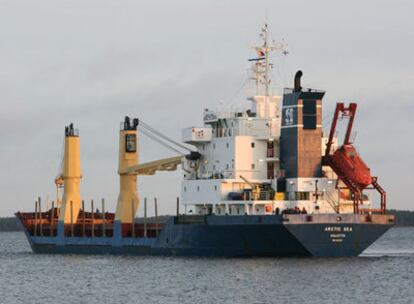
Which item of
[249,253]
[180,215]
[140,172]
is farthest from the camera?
[140,172]

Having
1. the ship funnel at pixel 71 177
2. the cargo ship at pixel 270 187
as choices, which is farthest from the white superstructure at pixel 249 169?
the ship funnel at pixel 71 177

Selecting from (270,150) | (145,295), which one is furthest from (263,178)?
(145,295)

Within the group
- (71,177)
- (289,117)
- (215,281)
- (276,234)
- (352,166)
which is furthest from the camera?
(71,177)

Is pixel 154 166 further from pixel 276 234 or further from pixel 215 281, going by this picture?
pixel 215 281

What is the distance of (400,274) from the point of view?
64.2 m

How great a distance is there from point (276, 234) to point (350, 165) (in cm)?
543

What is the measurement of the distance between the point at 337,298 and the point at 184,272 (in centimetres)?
1270

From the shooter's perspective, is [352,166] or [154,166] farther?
[154,166]

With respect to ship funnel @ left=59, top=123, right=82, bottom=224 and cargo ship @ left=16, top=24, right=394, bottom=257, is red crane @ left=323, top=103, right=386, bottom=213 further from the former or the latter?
ship funnel @ left=59, top=123, right=82, bottom=224

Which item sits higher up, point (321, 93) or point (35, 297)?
point (321, 93)

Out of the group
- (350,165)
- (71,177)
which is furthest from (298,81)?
(71,177)

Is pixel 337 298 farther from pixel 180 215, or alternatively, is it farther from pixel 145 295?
pixel 180 215

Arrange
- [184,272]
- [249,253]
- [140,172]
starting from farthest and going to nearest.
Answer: [140,172]
[249,253]
[184,272]

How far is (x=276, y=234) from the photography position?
65.8 metres
